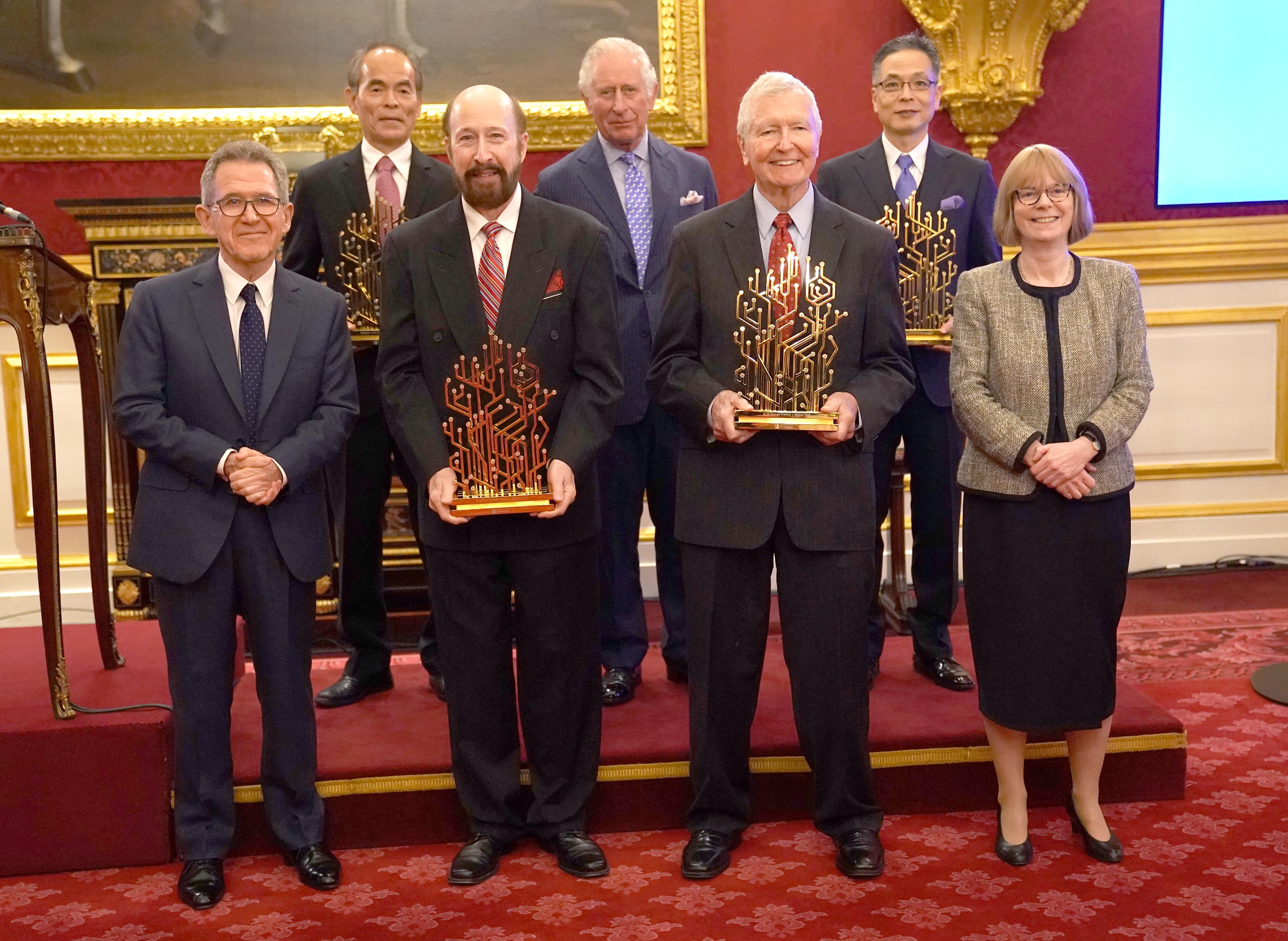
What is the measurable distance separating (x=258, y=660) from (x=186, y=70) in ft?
11.3

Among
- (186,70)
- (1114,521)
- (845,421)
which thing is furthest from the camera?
(186,70)

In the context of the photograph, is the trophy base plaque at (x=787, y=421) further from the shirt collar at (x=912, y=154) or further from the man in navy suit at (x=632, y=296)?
the shirt collar at (x=912, y=154)

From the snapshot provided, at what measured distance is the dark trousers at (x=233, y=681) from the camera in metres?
3.22

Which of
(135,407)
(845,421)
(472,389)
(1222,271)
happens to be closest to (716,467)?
(845,421)

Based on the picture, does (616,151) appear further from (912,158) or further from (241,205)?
(241,205)

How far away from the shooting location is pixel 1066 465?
3.15 m

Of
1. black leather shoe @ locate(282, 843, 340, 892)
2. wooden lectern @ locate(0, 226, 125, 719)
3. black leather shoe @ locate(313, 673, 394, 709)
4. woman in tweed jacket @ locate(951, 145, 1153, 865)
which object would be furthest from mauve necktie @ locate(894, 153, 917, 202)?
black leather shoe @ locate(282, 843, 340, 892)

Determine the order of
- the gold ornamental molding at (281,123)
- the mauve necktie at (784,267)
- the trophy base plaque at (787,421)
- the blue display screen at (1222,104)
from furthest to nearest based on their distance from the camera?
the blue display screen at (1222,104) < the gold ornamental molding at (281,123) < the mauve necktie at (784,267) < the trophy base plaque at (787,421)

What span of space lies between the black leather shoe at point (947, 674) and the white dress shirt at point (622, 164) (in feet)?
5.82

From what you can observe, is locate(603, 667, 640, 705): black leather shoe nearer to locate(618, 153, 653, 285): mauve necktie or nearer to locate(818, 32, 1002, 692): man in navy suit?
locate(818, 32, 1002, 692): man in navy suit

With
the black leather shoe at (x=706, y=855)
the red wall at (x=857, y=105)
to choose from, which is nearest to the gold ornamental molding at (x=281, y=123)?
the red wall at (x=857, y=105)

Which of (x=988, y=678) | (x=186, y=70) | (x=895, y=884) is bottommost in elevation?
(x=895, y=884)

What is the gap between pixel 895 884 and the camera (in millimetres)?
3230

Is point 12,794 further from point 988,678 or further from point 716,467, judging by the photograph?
point 988,678
